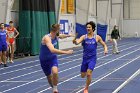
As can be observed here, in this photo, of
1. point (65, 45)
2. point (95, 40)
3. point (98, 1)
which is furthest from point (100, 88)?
point (98, 1)

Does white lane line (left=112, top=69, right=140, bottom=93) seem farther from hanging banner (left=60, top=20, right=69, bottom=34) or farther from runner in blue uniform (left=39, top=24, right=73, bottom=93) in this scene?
hanging banner (left=60, top=20, right=69, bottom=34)

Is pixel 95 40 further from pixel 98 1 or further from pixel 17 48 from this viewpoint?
pixel 98 1

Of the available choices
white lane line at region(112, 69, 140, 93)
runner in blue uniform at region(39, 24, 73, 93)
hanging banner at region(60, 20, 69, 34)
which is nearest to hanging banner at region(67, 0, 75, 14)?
hanging banner at region(60, 20, 69, 34)

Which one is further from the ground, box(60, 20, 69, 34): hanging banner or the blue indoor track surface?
box(60, 20, 69, 34): hanging banner

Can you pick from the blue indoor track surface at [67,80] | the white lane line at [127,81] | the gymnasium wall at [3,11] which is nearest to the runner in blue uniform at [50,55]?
the blue indoor track surface at [67,80]

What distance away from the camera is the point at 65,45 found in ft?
105

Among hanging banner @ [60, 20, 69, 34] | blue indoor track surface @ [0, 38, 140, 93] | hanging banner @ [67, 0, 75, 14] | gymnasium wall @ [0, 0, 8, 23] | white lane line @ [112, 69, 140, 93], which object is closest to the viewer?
white lane line @ [112, 69, 140, 93]

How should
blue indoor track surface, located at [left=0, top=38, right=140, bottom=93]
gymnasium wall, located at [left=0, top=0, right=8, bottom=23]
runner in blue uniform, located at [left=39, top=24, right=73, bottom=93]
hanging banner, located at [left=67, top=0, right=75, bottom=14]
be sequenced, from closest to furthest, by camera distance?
runner in blue uniform, located at [left=39, top=24, right=73, bottom=93] → blue indoor track surface, located at [left=0, top=38, right=140, bottom=93] → gymnasium wall, located at [left=0, top=0, right=8, bottom=23] → hanging banner, located at [left=67, top=0, right=75, bottom=14]

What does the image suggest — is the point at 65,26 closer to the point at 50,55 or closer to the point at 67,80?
the point at 67,80

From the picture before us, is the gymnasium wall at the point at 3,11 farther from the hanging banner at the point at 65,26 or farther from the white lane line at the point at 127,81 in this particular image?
the hanging banner at the point at 65,26

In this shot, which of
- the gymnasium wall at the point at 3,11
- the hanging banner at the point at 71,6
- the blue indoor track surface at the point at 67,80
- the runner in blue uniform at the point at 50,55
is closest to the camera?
the runner in blue uniform at the point at 50,55

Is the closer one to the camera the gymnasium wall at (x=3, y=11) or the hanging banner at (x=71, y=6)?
the gymnasium wall at (x=3, y=11)

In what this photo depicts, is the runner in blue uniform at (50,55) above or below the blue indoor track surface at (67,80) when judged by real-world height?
above

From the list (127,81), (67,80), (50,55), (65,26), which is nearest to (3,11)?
(67,80)
